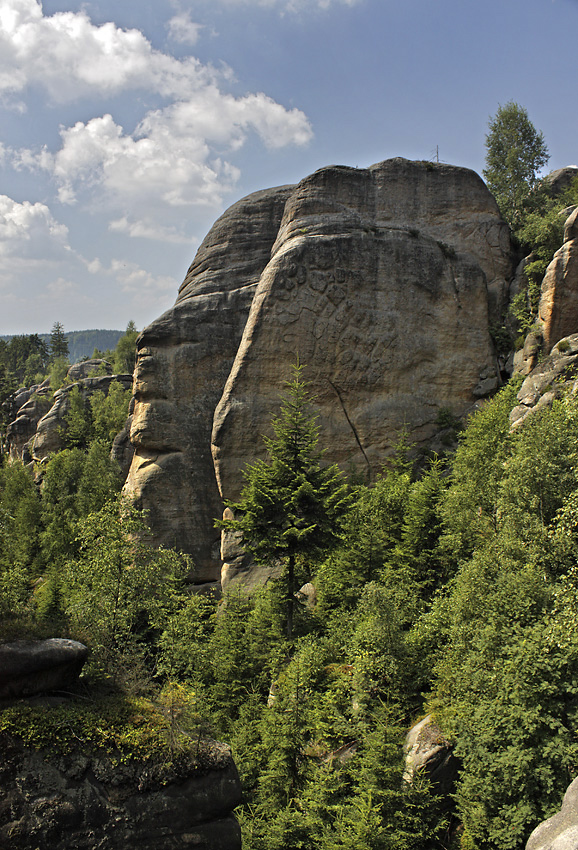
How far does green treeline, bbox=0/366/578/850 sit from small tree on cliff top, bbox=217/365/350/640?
0.47 metres

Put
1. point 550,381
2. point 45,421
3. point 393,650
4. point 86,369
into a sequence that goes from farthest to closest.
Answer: point 86,369 < point 45,421 < point 550,381 < point 393,650

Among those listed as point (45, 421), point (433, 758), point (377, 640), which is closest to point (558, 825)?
point (433, 758)

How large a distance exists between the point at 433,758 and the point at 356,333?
2064 cm

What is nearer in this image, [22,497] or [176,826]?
[176,826]

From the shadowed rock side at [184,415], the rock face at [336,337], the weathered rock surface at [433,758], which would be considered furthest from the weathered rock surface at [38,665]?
the shadowed rock side at [184,415]

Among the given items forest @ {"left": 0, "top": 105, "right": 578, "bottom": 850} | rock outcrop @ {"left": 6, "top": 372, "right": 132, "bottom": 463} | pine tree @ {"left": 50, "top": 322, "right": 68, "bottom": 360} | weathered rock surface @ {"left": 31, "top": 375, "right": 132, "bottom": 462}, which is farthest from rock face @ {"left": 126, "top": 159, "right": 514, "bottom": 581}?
pine tree @ {"left": 50, "top": 322, "right": 68, "bottom": 360}

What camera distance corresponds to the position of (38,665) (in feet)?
36.2

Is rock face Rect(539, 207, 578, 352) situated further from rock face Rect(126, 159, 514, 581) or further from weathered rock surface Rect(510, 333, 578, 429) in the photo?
rock face Rect(126, 159, 514, 581)

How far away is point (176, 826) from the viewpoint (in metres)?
10.6

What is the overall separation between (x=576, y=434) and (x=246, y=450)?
636 inches

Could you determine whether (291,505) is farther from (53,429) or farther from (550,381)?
(53,429)

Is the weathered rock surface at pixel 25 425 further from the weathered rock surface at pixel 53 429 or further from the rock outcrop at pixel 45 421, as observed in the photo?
the weathered rock surface at pixel 53 429

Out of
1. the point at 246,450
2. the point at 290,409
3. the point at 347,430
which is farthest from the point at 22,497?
the point at 290,409

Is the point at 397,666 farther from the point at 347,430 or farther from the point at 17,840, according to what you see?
the point at 347,430
